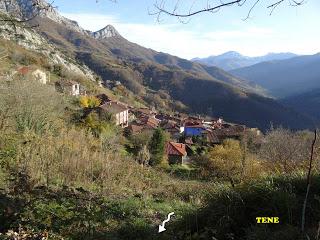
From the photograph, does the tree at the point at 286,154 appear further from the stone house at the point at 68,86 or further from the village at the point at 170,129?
the stone house at the point at 68,86

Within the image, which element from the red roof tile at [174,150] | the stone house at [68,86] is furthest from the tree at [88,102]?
the red roof tile at [174,150]

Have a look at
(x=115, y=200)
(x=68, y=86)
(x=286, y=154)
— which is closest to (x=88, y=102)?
(x=68, y=86)

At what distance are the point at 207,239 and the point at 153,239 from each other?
660mm

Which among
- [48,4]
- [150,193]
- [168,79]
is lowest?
[150,193]

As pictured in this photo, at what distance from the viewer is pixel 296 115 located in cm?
14875

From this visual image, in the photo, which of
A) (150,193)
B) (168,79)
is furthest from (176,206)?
(168,79)

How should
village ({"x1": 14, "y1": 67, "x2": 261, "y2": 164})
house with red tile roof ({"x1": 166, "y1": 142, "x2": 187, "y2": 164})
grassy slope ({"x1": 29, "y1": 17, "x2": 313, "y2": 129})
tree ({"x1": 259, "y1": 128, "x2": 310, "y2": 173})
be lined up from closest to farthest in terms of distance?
tree ({"x1": 259, "y1": 128, "x2": 310, "y2": 173}) < house with red tile roof ({"x1": 166, "y1": 142, "x2": 187, "y2": 164}) < village ({"x1": 14, "y1": 67, "x2": 261, "y2": 164}) < grassy slope ({"x1": 29, "y1": 17, "x2": 313, "y2": 129})

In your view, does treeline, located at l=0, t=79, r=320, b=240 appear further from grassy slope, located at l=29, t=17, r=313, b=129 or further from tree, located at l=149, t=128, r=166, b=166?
grassy slope, located at l=29, t=17, r=313, b=129

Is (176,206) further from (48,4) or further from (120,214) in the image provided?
(48,4)

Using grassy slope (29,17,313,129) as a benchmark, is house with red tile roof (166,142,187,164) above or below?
below

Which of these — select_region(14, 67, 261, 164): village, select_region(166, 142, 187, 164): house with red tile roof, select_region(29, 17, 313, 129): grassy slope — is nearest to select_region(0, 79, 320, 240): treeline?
select_region(14, 67, 261, 164): village

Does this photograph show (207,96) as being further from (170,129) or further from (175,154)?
(175,154)

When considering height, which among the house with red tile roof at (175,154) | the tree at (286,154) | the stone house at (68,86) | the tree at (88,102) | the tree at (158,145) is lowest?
the house with red tile roof at (175,154)

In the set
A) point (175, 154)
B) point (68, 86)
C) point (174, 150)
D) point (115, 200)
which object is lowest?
point (175, 154)
